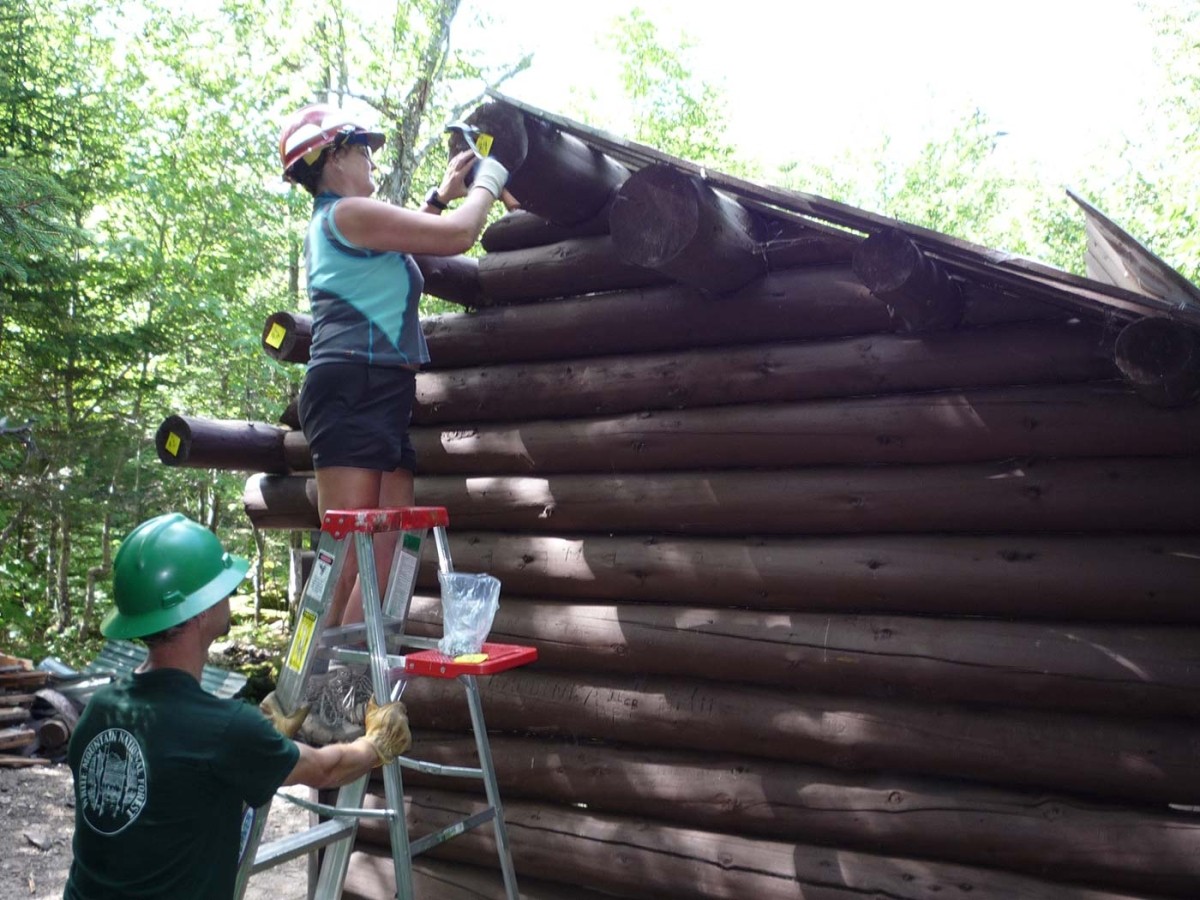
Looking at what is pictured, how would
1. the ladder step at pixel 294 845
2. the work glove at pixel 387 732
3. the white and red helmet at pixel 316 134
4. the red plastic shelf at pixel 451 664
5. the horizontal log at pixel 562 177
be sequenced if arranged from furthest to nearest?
the horizontal log at pixel 562 177, the white and red helmet at pixel 316 134, the red plastic shelf at pixel 451 664, the ladder step at pixel 294 845, the work glove at pixel 387 732

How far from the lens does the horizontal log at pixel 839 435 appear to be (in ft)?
12.2

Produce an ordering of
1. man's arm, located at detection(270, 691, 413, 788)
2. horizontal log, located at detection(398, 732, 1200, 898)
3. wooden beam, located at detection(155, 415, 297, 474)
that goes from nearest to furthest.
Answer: man's arm, located at detection(270, 691, 413, 788) → horizontal log, located at detection(398, 732, 1200, 898) → wooden beam, located at detection(155, 415, 297, 474)

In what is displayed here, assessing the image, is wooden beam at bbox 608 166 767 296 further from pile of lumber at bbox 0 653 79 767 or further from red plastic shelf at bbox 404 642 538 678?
pile of lumber at bbox 0 653 79 767

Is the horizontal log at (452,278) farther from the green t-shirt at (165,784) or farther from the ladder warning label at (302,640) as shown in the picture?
the green t-shirt at (165,784)

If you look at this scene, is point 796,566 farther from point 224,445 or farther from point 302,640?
point 224,445

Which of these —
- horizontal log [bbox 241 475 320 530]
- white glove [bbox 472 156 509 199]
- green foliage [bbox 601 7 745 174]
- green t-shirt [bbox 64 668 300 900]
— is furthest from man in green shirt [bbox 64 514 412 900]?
green foliage [bbox 601 7 745 174]

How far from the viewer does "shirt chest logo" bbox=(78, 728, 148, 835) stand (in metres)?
2.20

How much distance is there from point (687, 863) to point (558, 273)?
9.88 ft

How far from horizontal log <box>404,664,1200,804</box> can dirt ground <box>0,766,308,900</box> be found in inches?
95.1

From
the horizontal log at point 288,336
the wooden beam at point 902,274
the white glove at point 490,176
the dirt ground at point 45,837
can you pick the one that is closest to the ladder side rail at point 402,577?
the white glove at point 490,176

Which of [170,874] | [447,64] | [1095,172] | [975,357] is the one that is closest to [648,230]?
[975,357]

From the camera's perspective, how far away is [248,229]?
17266mm

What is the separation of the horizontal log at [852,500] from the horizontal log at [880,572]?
0.23 ft

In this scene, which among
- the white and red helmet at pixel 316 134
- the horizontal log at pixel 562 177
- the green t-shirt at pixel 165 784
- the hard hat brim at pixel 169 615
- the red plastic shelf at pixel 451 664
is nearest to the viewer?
the green t-shirt at pixel 165 784
